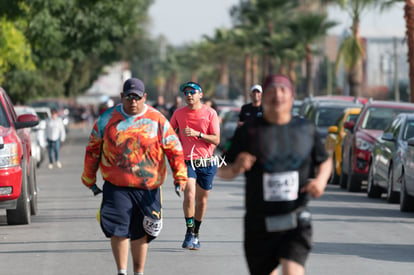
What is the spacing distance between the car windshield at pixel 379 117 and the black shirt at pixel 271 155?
15.3 meters

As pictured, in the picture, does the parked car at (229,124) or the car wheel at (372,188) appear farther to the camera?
the parked car at (229,124)

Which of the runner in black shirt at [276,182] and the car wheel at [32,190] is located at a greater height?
the runner in black shirt at [276,182]

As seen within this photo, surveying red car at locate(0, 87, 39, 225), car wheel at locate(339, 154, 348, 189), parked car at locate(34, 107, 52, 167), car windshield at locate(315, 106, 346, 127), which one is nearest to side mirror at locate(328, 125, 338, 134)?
car wheel at locate(339, 154, 348, 189)

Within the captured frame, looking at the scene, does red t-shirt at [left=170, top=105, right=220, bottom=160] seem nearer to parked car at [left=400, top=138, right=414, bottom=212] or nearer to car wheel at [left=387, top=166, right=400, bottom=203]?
parked car at [left=400, top=138, right=414, bottom=212]

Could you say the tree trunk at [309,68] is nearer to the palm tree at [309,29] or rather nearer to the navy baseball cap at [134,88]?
the palm tree at [309,29]

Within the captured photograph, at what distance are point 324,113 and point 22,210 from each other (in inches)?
504

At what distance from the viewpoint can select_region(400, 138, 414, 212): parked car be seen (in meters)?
16.5

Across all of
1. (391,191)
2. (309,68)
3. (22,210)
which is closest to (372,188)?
(391,191)

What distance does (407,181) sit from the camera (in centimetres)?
1670

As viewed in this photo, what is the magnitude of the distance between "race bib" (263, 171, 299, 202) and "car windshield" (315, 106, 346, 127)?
1915 cm

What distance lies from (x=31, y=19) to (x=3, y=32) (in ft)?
8.27

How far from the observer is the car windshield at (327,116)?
26.2 meters

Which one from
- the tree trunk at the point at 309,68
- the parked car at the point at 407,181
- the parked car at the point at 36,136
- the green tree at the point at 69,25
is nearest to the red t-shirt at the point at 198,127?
the parked car at the point at 407,181

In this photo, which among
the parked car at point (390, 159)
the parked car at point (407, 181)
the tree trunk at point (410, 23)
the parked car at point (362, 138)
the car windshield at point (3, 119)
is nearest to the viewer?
the car windshield at point (3, 119)
